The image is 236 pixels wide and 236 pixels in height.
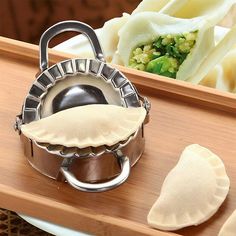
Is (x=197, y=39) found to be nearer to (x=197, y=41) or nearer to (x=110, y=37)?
(x=197, y=41)

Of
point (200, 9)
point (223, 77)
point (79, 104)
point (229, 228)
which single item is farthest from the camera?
point (200, 9)

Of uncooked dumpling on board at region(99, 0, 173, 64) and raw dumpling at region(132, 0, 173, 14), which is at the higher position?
raw dumpling at region(132, 0, 173, 14)

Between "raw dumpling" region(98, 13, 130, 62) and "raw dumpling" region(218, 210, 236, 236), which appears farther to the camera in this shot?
"raw dumpling" region(98, 13, 130, 62)

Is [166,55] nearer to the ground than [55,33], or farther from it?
nearer to the ground

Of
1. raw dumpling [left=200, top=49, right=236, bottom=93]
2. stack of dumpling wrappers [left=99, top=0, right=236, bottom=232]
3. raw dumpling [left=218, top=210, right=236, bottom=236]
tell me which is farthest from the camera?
raw dumpling [left=200, top=49, right=236, bottom=93]

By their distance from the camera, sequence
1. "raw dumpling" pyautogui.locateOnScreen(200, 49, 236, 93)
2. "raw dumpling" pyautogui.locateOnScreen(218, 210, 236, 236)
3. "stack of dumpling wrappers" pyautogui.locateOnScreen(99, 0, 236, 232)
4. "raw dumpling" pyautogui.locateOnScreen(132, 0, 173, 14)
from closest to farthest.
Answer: "raw dumpling" pyautogui.locateOnScreen(218, 210, 236, 236), "stack of dumpling wrappers" pyautogui.locateOnScreen(99, 0, 236, 232), "raw dumpling" pyautogui.locateOnScreen(200, 49, 236, 93), "raw dumpling" pyautogui.locateOnScreen(132, 0, 173, 14)

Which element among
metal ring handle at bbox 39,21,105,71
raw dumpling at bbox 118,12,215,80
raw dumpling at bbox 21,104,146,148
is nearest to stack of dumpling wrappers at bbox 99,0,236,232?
raw dumpling at bbox 118,12,215,80

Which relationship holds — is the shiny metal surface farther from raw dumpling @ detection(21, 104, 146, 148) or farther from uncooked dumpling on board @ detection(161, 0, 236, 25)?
uncooked dumpling on board @ detection(161, 0, 236, 25)

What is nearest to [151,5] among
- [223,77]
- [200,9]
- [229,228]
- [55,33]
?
[200,9]
